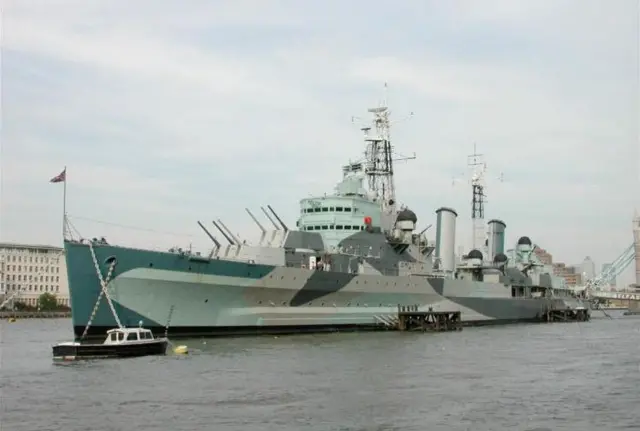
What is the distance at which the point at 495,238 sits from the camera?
2510 inches

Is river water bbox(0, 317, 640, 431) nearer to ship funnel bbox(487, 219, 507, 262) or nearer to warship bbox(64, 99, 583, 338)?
warship bbox(64, 99, 583, 338)

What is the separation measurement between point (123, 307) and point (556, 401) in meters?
17.2

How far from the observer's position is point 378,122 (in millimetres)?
48094

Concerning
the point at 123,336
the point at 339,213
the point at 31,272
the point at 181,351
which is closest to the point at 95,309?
the point at 123,336

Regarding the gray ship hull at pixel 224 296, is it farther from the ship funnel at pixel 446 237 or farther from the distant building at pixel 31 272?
the distant building at pixel 31 272

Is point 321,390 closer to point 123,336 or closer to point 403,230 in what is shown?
point 123,336

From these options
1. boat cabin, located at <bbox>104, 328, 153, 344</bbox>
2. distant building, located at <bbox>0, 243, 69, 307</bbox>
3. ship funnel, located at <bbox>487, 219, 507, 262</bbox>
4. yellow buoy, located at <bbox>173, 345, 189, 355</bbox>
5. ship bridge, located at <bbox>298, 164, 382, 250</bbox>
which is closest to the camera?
boat cabin, located at <bbox>104, 328, 153, 344</bbox>

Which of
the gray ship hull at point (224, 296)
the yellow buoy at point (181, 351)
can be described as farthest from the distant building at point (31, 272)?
the yellow buoy at point (181, 351)

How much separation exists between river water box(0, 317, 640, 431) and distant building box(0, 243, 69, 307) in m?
73.8

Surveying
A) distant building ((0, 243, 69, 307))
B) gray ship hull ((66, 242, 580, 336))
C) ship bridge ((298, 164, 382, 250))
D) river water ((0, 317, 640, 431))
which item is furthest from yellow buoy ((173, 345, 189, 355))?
distant building ((0, 243, 69, 307))

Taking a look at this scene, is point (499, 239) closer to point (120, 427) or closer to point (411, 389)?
point (411, 389)

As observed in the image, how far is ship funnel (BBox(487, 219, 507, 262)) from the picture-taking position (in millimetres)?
63281

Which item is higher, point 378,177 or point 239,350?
point 378,177

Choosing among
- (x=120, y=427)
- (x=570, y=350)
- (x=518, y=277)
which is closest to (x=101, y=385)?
(x=120, y=427)
